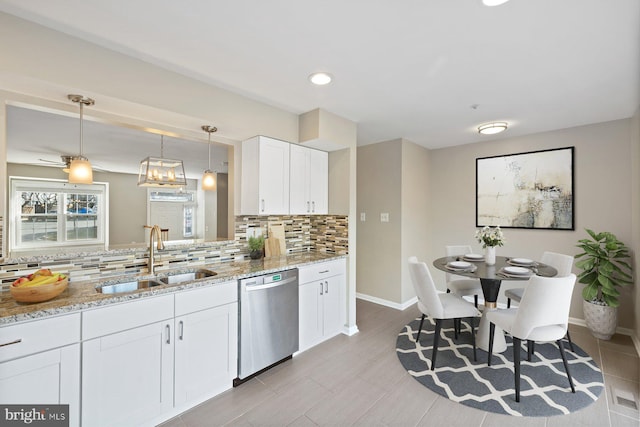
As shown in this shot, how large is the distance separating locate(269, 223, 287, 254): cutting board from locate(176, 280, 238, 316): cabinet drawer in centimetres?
102

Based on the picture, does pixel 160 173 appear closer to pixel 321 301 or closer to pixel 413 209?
pixel 321 301

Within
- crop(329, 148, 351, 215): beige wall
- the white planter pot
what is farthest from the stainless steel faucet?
the white planter pot

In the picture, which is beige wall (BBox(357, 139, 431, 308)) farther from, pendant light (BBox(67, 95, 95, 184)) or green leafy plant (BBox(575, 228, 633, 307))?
pendant light (BBox(67, 95, 95, 184))

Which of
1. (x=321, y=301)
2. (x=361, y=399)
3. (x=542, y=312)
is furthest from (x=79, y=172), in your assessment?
(x=542, y=312)

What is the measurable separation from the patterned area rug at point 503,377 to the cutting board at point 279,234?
160 cm

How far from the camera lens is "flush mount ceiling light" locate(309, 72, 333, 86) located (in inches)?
88.8

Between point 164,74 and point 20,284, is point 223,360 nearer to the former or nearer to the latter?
point 20,284

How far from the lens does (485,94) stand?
2611 millimetres

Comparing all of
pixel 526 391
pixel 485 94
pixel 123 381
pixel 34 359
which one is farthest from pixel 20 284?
pixel 485 94

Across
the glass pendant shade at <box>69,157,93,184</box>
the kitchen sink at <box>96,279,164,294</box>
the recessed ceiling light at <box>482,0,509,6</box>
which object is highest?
the recessed ceiling light at <box>482,0,509,6</box>

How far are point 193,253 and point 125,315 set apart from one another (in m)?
0.96

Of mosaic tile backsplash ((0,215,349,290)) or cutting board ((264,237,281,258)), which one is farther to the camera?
cutting board ((264,237,281,258))

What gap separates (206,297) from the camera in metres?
2.08

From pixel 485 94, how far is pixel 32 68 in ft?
10.8
